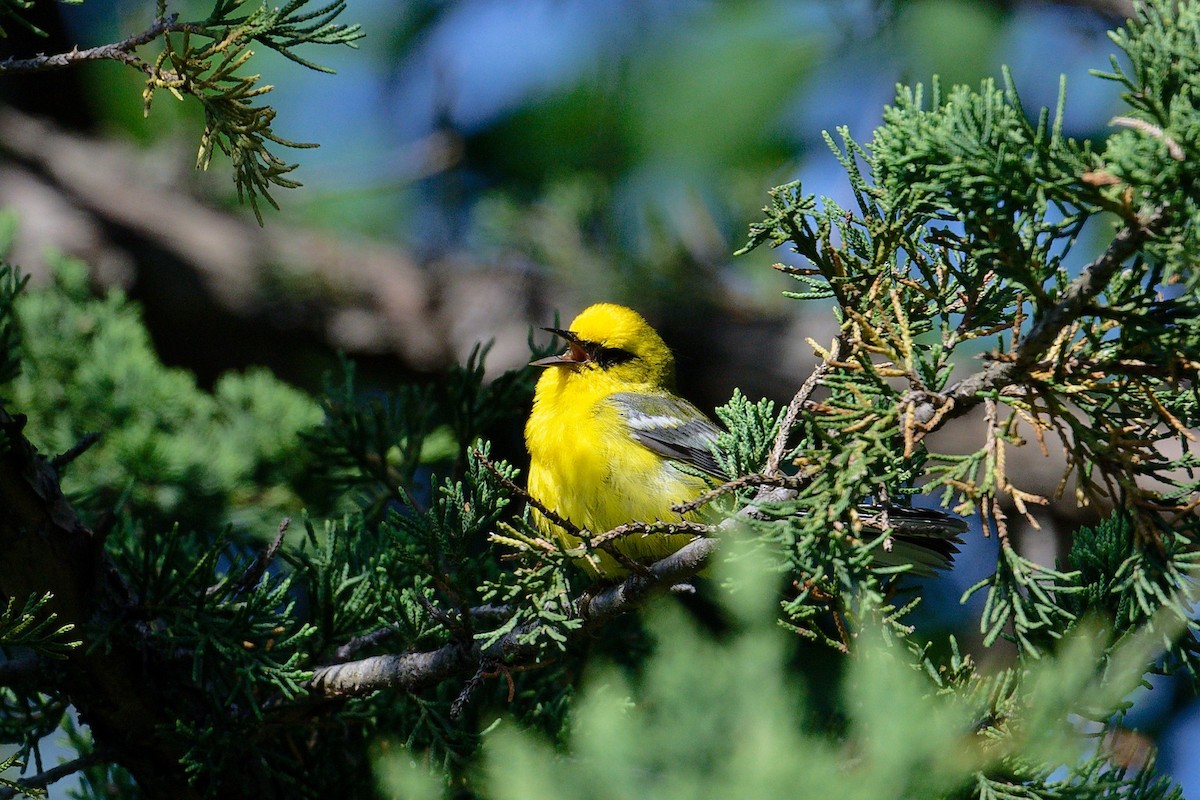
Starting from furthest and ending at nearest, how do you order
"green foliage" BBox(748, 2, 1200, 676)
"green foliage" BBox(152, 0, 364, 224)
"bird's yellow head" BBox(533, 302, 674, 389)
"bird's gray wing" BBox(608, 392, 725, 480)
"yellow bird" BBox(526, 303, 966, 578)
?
"bird's yellow head" BBox(533, 302, 674, 389)
"bird's gray wing" BBox(608, 392, 725, 480)
"yellow bird" BBox(526, 303, 966, 578)
"green foliage" BBox(152, 0, 364, 224)
"green foliage" BBox(748, 2, 1200, 676)

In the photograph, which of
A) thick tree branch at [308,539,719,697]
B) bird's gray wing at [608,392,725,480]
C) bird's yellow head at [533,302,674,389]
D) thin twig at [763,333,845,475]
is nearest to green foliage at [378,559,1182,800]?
thin twig at [763,333,845,475]

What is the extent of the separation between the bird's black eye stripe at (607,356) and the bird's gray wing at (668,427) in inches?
6.3

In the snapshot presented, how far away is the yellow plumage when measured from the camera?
10.7 ft

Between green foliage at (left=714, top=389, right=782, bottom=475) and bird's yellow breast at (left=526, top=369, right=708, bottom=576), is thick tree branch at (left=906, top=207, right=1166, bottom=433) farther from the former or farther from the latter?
bird's yellow breast at (left=526, top=369, right=708, bottom=576)

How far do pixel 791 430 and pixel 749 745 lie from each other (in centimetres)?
85

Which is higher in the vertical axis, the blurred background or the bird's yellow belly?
the blurred background

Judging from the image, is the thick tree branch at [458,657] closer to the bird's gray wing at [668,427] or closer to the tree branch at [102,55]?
the bird's gray wing at [668,427]

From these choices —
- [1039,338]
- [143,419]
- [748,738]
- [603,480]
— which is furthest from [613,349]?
[748,738]

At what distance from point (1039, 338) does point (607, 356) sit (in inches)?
98.2

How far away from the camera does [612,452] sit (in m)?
3.36

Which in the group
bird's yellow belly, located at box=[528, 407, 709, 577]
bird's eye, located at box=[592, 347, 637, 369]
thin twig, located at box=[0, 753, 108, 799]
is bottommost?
thin twig, located at box=[0, 753, 108, 799]

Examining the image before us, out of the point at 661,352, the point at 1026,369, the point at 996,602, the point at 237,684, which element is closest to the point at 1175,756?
the point at 661,352

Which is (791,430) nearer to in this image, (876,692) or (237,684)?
(876,692)

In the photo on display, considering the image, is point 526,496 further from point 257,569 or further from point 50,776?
point 50,776
